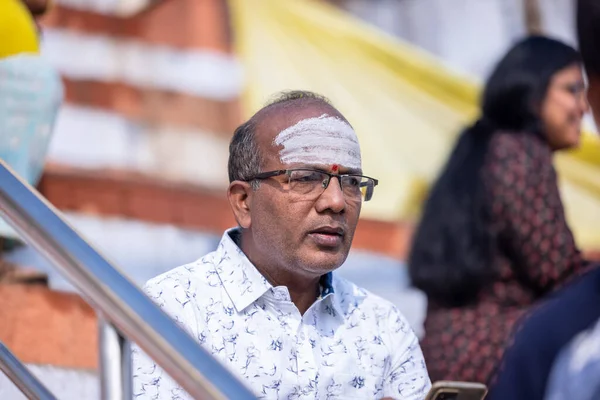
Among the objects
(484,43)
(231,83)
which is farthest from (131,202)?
(484,43)

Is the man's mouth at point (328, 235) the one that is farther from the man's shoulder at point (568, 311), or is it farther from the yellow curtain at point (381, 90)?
the yellow curtain at point (381, 90)

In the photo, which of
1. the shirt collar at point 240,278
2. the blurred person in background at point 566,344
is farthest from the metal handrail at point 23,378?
the blurred person in background at point 566,344

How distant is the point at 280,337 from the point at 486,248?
3.99 ft

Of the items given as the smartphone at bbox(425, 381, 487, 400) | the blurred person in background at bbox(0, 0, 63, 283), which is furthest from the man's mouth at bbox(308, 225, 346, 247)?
the blurred person in background at bbox(0, 0, 63, 283)

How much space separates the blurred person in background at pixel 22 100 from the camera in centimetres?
336

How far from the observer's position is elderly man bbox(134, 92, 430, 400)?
2182mm

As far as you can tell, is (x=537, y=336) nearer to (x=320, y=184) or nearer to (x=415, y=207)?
(x=320, y=184)

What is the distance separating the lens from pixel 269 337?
2205mm

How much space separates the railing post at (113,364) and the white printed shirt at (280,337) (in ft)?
1.88

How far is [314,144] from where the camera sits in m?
2.30

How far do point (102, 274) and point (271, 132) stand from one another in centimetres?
91

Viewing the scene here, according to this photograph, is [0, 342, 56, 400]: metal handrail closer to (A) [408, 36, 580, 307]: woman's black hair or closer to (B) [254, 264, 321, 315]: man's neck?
(B) [254, 264, 321, 315]: man's neck

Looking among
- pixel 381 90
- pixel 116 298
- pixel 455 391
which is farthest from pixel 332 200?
pixel 381 90

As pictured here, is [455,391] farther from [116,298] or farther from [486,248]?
[486,248]
